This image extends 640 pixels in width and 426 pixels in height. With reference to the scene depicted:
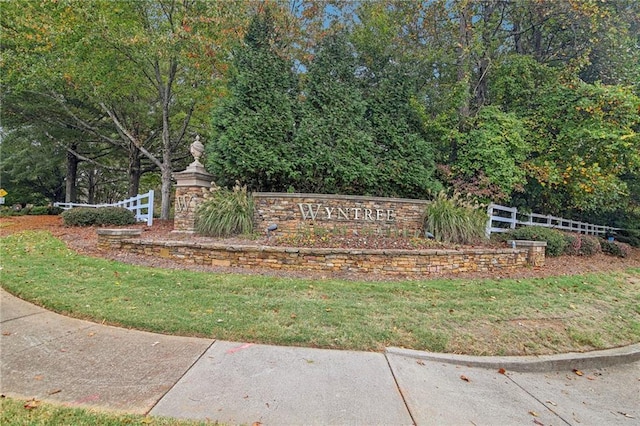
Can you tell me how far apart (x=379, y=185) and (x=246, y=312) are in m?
5.83

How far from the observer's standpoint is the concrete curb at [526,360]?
10.6 feet

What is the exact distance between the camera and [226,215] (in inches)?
297

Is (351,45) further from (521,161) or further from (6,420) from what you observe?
(6,420)

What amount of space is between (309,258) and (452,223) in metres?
3.94

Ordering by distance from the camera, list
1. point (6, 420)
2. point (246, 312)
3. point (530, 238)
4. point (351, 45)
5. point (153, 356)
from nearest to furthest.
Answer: point (6, 420)
point (153, 356)
point (246, 312)
point (530, 238)
point (351, 45)

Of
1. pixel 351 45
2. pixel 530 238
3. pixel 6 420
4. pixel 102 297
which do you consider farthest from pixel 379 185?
pixel 6 420

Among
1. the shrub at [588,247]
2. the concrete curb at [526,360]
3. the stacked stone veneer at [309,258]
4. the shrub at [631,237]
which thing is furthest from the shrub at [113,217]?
the shrub at [631,237]

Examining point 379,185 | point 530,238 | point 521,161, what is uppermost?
point 521,161

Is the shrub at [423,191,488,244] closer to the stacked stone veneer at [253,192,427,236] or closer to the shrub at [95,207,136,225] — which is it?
the stacked stone veneer at [253,192,427,236]

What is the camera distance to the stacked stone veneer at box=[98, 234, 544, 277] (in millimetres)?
5996

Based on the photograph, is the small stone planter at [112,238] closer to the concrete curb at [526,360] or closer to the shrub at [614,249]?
the concrete curb at [526,360]

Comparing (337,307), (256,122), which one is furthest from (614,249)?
(256,122)

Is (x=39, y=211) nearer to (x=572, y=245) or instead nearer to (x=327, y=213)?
(x=327, y=213)

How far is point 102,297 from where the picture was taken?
162 inches
